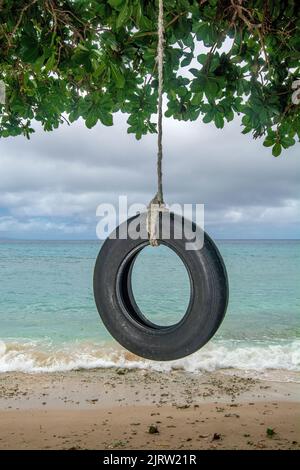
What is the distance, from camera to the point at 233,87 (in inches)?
128

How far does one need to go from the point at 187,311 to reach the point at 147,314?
16602mm

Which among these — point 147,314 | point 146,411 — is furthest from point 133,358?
point 147,314

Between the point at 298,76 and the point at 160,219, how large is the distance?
2008 mm

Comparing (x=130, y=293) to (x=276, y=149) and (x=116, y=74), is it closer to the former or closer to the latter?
(x=116, y=74)

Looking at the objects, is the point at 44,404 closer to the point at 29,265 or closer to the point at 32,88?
the point at 32,88

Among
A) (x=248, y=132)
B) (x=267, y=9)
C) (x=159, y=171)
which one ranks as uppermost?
(x=267, y=9)

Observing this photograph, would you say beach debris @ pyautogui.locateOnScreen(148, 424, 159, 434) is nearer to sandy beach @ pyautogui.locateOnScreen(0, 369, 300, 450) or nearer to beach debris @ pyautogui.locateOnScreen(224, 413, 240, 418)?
sandy beach @ pyautogui.locateOnScreen(0, 369, 300, 450)

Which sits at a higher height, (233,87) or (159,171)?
(233,87)

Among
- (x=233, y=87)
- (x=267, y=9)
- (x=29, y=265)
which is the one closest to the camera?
(x=267, y=9)

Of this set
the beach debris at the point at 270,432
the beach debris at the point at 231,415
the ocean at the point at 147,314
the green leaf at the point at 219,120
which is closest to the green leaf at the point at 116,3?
the green leaf at the point at 219,120

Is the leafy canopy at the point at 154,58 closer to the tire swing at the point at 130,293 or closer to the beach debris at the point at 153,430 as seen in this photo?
the tire swing at the point at 130,293

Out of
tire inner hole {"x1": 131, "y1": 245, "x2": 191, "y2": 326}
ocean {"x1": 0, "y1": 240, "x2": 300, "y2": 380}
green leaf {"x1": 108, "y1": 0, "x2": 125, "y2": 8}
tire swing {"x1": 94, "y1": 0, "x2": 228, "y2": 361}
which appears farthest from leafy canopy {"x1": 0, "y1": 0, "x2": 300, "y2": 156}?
tire inner hole {"x1": 131, "y1": 245, "x2": 191, "y2": 326}

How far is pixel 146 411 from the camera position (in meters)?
6.50

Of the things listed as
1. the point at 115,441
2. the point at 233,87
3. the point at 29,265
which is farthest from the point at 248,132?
the point at 29,265
